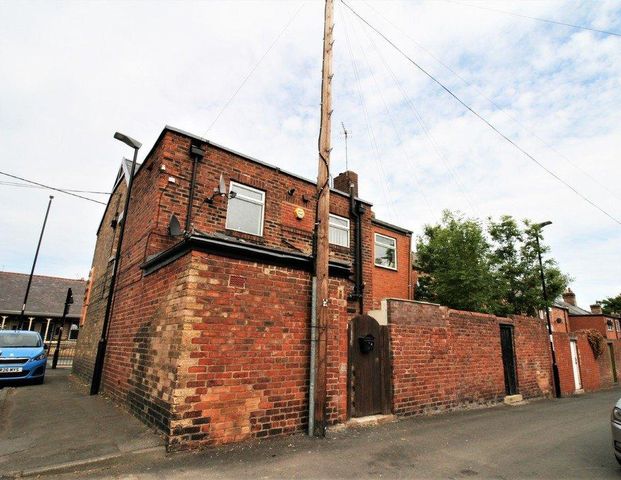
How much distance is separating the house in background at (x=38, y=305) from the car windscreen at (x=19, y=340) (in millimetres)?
16284

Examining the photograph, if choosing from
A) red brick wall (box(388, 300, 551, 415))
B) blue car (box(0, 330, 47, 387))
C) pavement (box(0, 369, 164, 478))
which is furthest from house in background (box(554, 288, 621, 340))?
blue car (box(0, 330, 47, 387))

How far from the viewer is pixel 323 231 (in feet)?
20.9

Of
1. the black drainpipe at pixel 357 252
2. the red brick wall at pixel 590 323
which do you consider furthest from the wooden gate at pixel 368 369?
the red brick wall at pixel 590 323

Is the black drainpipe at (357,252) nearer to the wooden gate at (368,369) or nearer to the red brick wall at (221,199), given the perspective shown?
the red brick wall at (221,199)

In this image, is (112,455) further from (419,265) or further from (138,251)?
(419,265)

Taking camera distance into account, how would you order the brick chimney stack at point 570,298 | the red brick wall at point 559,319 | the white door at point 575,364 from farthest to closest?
the brick chimney stack at point 570,298 < the red brick wall at point 559,319 < the white door at point 575,364

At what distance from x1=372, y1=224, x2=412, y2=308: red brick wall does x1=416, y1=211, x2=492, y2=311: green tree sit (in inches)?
57.9

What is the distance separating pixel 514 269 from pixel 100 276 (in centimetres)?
1849

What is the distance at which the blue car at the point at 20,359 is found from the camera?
9.60m

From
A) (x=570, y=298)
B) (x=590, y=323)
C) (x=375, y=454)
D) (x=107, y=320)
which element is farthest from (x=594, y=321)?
(x=107, y=320)

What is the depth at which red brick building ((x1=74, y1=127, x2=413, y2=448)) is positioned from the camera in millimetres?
4906

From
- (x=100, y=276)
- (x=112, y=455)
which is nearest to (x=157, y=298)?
(x=112, y=455)

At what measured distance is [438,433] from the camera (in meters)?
6.56

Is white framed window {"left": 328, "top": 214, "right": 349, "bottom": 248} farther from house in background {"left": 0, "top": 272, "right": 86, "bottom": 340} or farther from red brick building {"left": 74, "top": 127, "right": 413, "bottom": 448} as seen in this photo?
house in background {"left": 0, "top": 272, "right": 86, "bottom": 340}
